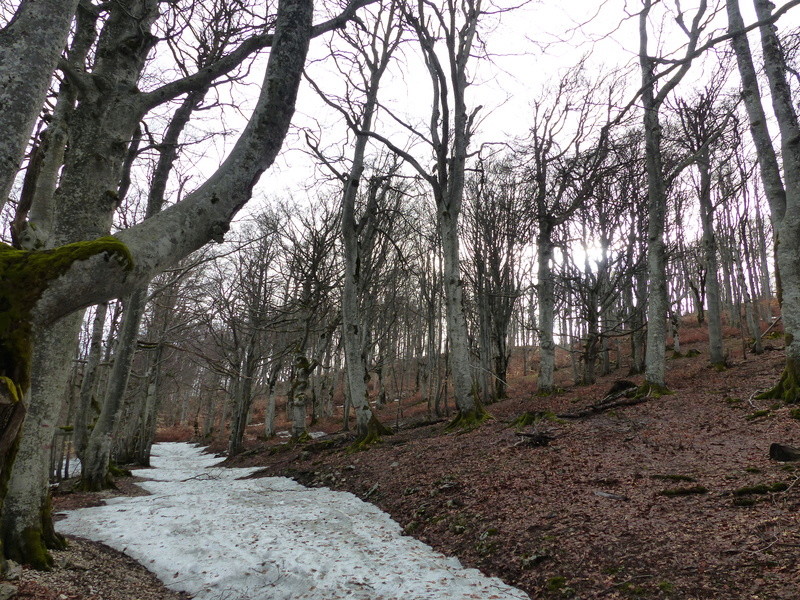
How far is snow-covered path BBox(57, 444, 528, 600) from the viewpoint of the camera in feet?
10.5

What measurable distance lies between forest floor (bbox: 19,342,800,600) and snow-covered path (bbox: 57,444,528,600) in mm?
322

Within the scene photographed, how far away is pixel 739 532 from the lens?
3.11 metres

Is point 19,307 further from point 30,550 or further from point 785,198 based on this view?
point 785,198

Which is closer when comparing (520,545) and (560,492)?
(520,545)

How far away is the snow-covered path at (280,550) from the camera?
320 cm

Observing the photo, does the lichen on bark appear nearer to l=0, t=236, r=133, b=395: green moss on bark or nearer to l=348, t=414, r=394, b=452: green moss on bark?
l=0, t=236, r=133, b=395: green moss on bark

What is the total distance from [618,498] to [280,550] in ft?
10.9

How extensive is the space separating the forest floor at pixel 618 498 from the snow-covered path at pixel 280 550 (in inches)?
12.7

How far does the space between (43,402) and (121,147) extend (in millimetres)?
2281

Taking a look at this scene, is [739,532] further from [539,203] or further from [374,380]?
[374,380]

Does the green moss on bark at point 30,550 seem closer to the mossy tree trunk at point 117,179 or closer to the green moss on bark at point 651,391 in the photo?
the mossy tree trunk at point 117,179

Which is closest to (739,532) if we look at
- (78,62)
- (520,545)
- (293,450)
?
(520,545)

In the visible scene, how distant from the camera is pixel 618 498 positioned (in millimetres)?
4121

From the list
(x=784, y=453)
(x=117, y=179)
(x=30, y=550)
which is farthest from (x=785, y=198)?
(x=30, y=550)
